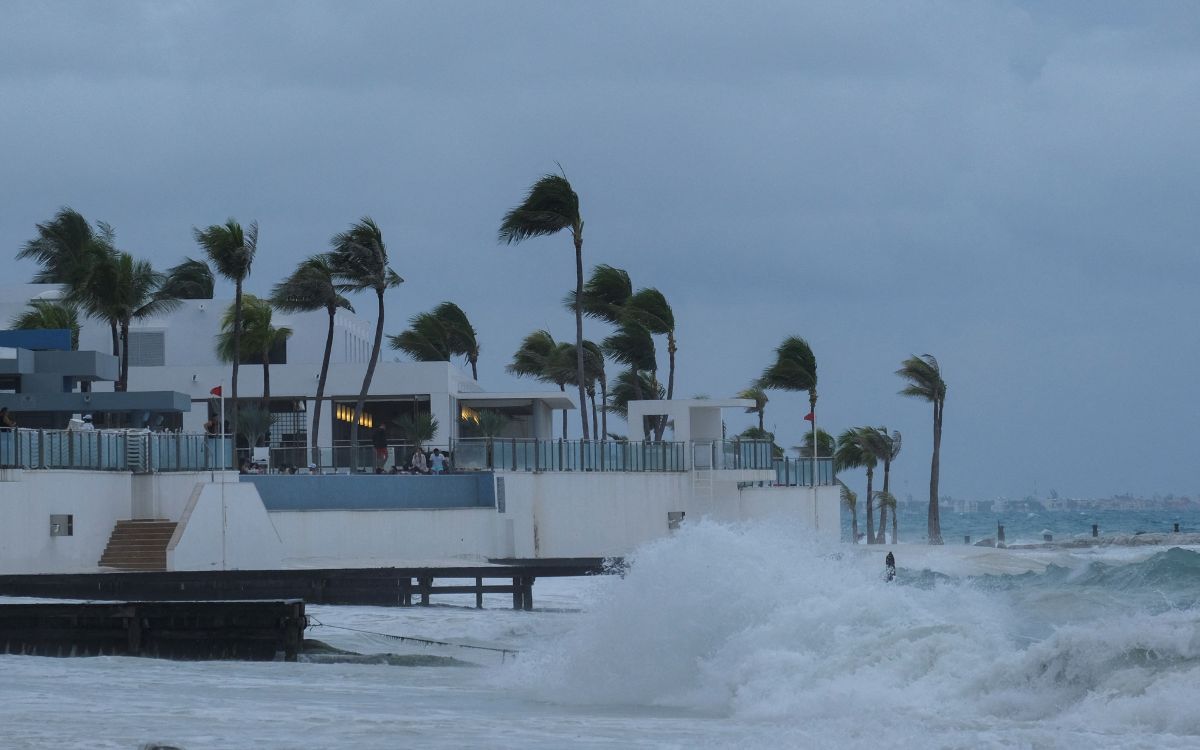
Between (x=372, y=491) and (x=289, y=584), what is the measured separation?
7353mm

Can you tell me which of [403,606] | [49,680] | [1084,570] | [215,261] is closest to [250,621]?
[49,680]

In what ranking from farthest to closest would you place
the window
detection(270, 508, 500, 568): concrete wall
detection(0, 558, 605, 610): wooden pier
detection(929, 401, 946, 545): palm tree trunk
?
detection(929, 401, 946, 545): palm tree trunk → the window → detection(270, 508, 500, 568): concrete wall → detection(0, 558, 605, 610): wooden pier

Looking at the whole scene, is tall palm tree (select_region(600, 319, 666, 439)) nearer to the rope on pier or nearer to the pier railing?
the pier railing

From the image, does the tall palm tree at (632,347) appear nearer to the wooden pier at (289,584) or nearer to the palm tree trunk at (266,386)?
the palm tree trunk at (266,386)

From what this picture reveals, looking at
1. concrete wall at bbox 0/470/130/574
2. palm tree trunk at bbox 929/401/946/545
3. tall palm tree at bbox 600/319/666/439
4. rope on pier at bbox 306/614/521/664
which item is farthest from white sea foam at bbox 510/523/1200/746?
palm tree trunk at bbox 929/401/946/545

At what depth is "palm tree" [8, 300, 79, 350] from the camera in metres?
54.7

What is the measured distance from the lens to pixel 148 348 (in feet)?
193

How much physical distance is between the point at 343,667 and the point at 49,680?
414 cm

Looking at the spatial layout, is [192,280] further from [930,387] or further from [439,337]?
[930,387]

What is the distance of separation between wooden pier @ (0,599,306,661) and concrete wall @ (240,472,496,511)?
12.8 meters

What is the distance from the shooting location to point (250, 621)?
23516 mm

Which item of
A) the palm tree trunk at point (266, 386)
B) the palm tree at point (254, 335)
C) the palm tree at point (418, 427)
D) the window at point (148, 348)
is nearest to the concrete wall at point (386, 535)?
the palm tree at point (418, 427)

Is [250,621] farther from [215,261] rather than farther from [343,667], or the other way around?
[215,261]

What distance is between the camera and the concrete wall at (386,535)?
36469 millimetres
